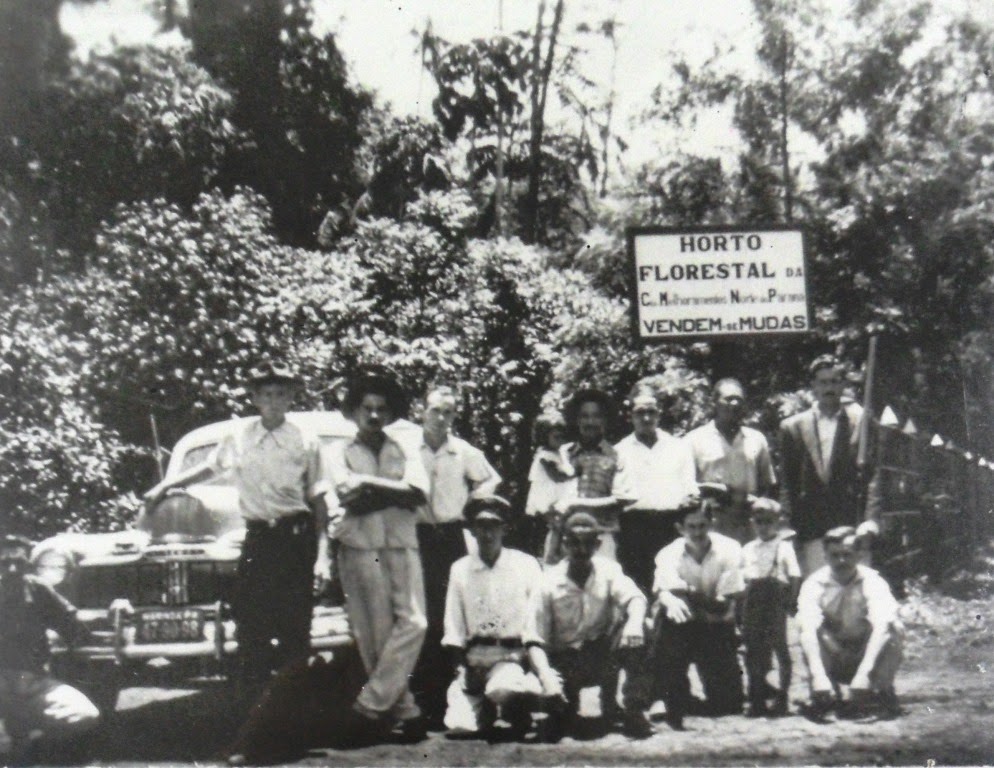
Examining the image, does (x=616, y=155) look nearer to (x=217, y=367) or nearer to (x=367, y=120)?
(x=367, y=120)

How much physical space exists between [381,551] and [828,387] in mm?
2410

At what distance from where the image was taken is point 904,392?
7820 mm

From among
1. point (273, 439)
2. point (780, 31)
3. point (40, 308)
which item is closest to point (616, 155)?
point (780, 31)

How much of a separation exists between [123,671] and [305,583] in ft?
3.34

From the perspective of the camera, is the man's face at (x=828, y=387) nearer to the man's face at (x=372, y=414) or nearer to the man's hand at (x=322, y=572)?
the man's face at (x=372, y=414)

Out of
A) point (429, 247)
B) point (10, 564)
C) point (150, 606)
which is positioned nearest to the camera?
point (10, 564)

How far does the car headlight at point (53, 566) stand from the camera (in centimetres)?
569

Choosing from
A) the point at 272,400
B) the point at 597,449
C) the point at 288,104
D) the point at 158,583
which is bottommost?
the point at 158,583

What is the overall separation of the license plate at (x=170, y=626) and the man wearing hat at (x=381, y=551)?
2.51ft

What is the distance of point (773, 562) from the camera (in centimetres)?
552

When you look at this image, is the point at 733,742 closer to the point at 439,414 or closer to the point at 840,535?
the point at 840,535

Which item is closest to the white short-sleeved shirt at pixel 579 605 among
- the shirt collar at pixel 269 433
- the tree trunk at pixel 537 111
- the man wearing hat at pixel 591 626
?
the man wearing hat at pixel 591 626

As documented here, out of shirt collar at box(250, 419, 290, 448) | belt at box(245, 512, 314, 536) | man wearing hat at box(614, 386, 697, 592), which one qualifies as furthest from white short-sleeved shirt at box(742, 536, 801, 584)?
shirt collar at box(250, 419, 290, 448)

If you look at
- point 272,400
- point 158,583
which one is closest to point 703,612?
point 272,400
